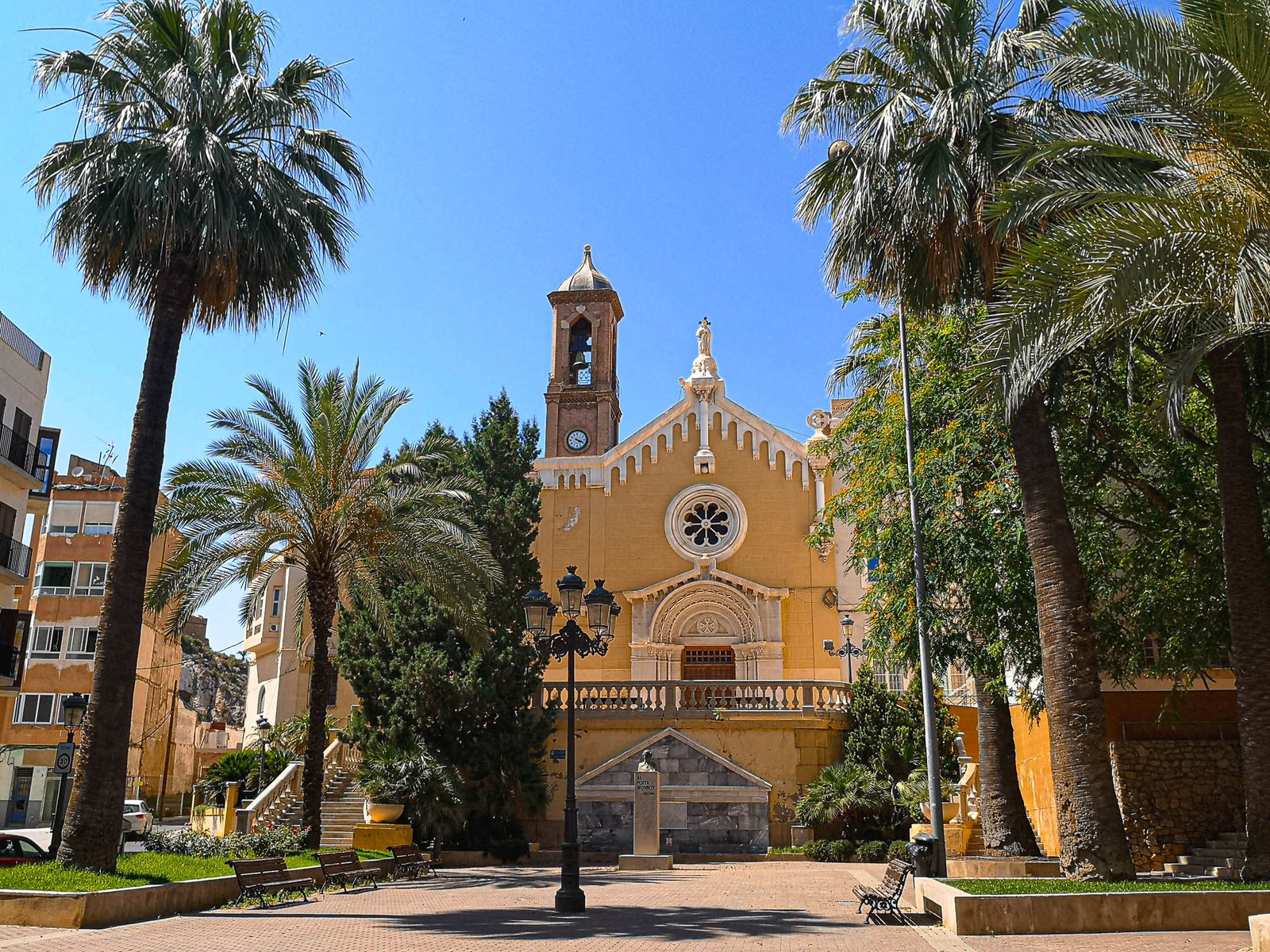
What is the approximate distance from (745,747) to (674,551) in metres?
8.68

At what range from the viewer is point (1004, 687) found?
18.0 metres

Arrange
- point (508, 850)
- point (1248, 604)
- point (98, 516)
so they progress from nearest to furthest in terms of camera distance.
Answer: point (1248, 604), point (508, 850), point (98, 516)

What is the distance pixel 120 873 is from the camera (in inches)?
536

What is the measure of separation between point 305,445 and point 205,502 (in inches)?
85.6

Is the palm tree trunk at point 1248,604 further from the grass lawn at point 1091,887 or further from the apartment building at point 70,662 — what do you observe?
the apartment building at point 70,662

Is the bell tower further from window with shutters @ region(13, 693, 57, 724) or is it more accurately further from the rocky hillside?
the rocky hillside

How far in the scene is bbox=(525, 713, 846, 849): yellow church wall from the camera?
85.7 feet

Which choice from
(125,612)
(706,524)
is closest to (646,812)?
(125,612)

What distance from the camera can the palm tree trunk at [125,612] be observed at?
13.7m

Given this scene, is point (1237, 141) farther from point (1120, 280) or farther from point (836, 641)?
point (836, 641)

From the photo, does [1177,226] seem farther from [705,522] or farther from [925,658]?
[705,522]

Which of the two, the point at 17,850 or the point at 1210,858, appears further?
the point at 17,850

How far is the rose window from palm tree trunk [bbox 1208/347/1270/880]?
21609mm

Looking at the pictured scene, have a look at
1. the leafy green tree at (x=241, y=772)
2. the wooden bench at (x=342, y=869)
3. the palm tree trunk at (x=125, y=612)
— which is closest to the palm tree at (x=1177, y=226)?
the palm tree trunk at (x=125, y=612)
